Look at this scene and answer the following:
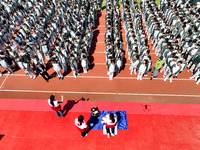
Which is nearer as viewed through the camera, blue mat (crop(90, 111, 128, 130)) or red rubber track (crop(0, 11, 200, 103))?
blue mat (crop(90, 111, 128, 130))

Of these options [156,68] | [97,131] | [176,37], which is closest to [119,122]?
[97,131]

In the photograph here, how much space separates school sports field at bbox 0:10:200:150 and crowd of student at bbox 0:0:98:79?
112cm

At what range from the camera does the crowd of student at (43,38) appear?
334 inches

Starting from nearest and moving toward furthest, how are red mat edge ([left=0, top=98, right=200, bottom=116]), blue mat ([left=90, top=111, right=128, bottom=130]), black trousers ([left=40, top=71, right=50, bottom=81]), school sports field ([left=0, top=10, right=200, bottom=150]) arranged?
school sports field ([left=0, top=10, right=200, bottom=150]) → blue mat ([left=90, top=111, right=128, bottom=130]) → red mat edge ([left=0, top=98, right=200, bottom=116]) → black trousers ([left=40, top=71, right=50, bottom=81])

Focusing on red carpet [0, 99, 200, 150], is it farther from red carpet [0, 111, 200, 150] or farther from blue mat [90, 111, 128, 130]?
blue mat [90, 111, 128, 130]

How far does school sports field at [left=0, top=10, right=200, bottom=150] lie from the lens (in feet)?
19.0

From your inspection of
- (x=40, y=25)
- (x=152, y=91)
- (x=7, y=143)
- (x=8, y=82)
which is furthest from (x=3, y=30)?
(x=152, y=91)

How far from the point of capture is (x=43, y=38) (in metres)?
9.66

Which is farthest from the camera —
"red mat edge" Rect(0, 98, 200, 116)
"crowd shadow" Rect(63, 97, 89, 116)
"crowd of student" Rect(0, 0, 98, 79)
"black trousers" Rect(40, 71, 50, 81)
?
"crowd of student" Rect(0, 0, 98, 79)

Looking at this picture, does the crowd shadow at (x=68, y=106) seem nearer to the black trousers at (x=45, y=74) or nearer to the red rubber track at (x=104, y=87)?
the red rubber track at (x=104, y=87)

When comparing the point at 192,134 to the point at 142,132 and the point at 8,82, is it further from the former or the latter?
the point at 8,82

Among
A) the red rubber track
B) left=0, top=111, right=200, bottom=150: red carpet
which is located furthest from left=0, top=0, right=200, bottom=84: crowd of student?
left=0, top=111, right=200, bottom=150: red carpet

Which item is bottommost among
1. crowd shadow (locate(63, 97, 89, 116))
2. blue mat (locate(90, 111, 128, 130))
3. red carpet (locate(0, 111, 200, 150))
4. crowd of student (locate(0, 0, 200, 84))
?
red carpet (locate(0, 111, 200, 150))

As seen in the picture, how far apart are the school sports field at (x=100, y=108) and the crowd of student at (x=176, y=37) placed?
3.50 ft
